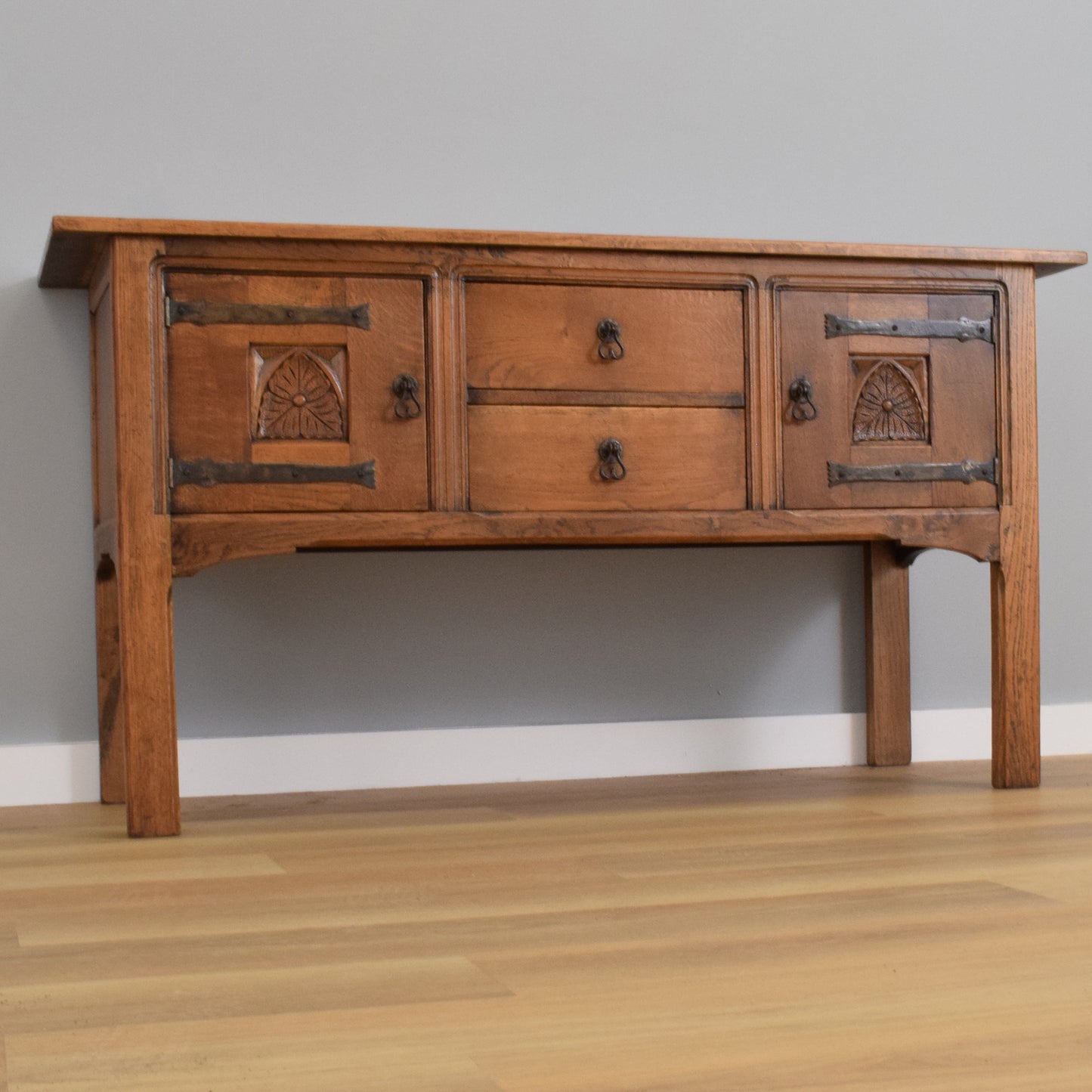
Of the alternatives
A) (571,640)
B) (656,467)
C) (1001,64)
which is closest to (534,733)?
(571,640)

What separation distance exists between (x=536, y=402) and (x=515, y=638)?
0.60 metres

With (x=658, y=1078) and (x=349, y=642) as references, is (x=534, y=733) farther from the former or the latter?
(x=658, y=1078)

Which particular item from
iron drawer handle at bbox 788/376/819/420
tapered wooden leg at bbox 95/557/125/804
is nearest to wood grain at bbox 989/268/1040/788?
iron drawer handle at bbox 788/376/819/420

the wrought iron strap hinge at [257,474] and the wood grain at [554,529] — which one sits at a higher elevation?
the wrought iron strap hinge at [257,474]

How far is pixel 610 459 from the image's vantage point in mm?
1986

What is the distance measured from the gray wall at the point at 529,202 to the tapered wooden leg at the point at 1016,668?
45cm

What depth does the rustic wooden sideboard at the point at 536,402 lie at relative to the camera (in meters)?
1.87

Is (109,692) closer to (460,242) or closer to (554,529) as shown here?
(554,529)

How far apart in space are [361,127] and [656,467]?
868mm

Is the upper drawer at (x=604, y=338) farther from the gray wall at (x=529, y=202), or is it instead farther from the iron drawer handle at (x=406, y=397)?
the gray wall at (x=529, y=202)

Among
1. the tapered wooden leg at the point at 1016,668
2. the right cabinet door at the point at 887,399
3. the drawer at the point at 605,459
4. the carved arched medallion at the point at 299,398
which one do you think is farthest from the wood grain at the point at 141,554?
the tapered wooden leg at the point at 1016,668

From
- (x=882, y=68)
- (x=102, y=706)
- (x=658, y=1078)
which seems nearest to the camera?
(x=658, y=1078)

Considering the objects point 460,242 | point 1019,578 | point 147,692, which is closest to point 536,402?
point 460,242

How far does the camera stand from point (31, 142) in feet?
7.53
